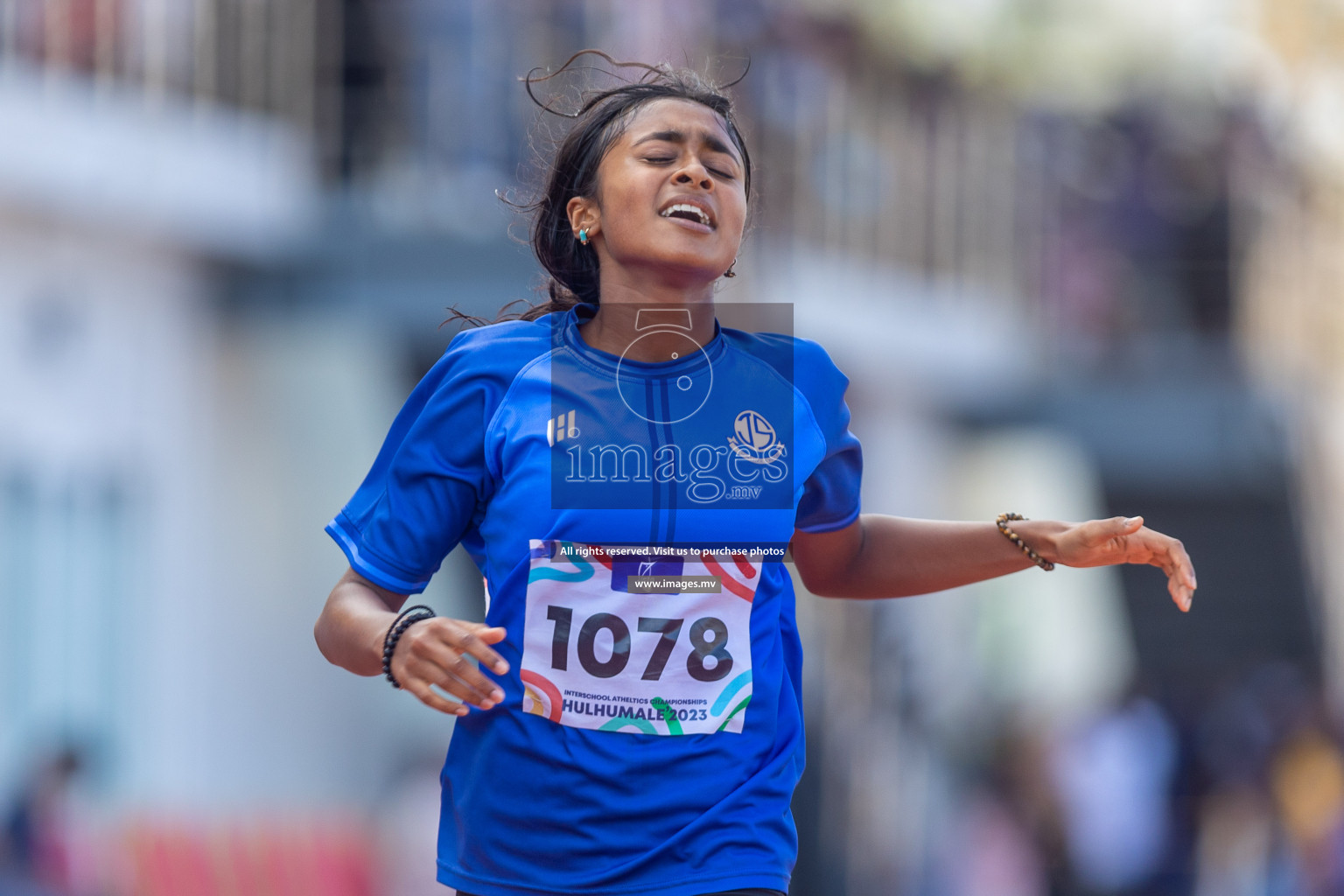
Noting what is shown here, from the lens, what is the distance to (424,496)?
2576 mm

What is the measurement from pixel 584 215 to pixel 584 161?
0.09 meters

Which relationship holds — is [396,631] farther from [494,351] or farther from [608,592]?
[494,351]

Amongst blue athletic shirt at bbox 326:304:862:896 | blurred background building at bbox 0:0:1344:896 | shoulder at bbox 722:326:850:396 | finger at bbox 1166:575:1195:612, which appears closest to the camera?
blue athletic shirt at bbox 326:304:862:896

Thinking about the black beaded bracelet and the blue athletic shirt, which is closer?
the black beaded bracelet

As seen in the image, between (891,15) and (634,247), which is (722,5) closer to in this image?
(891,15)

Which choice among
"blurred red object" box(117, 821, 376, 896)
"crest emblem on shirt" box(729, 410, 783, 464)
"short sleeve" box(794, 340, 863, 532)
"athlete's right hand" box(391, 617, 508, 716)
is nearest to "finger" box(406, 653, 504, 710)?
"athlete's right hand" box(391, 617, 508, 716)

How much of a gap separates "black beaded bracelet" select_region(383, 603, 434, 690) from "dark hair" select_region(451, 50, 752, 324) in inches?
27.2

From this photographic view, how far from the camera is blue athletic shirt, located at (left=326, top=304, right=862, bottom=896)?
8.19ft

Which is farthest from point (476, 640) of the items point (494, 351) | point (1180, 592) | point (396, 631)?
point (1180, 592)

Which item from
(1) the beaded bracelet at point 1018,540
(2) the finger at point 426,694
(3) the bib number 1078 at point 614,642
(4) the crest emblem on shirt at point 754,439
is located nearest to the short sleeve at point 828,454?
(4) the crest emblem on shirt at point 754,439

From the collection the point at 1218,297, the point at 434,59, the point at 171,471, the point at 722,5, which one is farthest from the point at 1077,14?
the point at 171,471

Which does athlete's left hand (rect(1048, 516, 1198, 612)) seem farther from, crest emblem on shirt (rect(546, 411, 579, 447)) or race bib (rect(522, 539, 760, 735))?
crest emblem on shirt (rect(546, 411, 579, 447))

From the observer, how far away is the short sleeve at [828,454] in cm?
275

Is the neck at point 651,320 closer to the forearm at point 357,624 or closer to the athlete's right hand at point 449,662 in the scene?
the forearm at point 357,624
